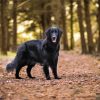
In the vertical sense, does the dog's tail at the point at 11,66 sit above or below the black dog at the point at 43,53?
below

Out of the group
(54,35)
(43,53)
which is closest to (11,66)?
(43,53)

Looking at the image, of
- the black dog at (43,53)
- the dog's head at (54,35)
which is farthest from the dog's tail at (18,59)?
the dog's head at (54,35)

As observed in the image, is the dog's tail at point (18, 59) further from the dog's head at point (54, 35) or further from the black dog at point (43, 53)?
the dog's head at point (54, 35)

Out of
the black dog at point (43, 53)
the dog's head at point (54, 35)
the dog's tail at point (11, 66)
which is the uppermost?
the dog's head at point (54, 35)

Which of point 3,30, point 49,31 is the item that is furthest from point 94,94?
point 3,30

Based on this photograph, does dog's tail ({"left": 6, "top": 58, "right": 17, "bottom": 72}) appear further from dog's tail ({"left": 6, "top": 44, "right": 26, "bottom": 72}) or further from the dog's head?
the dog's head

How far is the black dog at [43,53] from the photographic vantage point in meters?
13.2

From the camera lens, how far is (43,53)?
13430mm

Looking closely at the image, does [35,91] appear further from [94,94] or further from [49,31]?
[49,31]

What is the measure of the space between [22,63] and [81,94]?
4411 millimetres

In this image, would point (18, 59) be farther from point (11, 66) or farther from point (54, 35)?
point (54, 35)

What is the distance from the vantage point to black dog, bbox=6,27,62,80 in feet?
43.4

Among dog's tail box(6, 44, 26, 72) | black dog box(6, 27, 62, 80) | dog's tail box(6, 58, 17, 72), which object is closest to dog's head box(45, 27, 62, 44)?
black dog box(6, 27, 62, 80)

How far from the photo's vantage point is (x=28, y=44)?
1395cm
